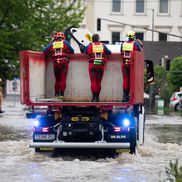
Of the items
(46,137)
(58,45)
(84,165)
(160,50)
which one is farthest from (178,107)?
(84,165)

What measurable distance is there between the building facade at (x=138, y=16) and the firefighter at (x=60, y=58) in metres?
62.0

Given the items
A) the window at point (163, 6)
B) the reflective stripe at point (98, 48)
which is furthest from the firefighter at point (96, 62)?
the window at point (163, 6)

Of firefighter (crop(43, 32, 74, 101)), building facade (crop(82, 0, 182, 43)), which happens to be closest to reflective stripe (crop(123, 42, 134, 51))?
firefighter (crop(43, 32, 74, 101))

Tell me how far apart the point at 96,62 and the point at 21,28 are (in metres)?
17.0

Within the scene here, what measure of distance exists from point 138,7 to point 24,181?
67.8 metres

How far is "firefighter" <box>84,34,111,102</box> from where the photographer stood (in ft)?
44.9

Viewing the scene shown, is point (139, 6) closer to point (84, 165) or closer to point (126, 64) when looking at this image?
point (126, 64)

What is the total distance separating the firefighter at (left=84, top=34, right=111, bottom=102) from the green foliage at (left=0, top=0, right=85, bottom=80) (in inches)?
619

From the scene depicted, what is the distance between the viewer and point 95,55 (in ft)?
45.0

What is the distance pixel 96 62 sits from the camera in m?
13.7

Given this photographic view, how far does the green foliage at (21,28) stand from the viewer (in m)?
29.5

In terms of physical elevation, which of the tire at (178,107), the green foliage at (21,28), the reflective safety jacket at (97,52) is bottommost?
the tire at (178,107)

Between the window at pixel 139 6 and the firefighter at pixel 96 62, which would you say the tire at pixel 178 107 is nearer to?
the firefighter at pixel 96 62

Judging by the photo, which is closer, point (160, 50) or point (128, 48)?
point (128, 48)
